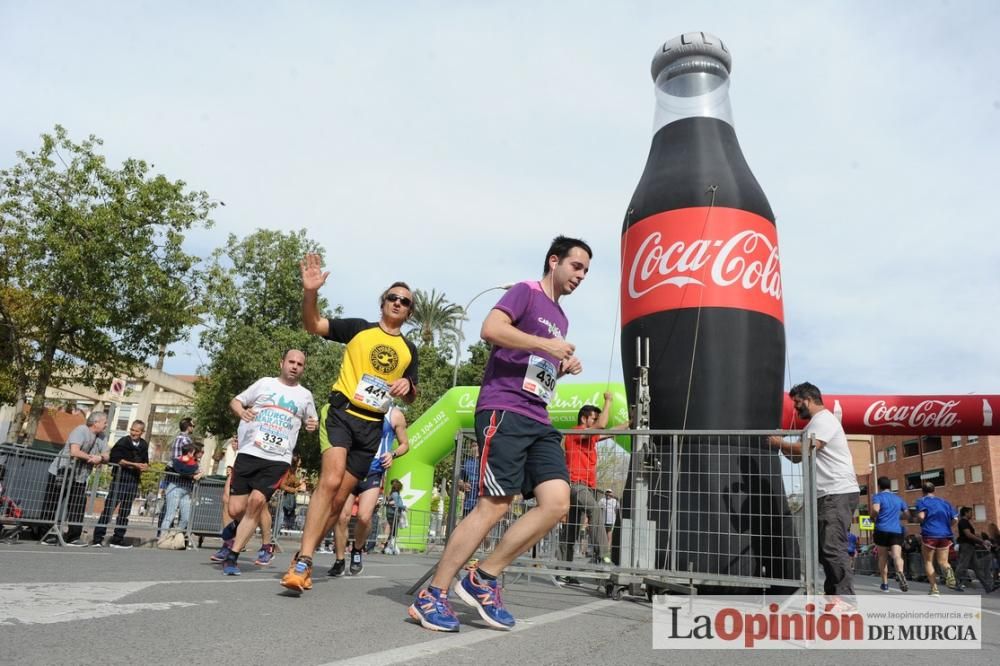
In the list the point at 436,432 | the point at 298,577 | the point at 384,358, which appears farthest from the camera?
the point at 436,432

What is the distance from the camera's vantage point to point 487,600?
11.4ft

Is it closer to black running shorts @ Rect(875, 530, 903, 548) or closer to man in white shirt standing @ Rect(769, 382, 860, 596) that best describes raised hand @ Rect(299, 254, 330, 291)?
man in white shirt standing @ Rect(769, 382, 860, 596)

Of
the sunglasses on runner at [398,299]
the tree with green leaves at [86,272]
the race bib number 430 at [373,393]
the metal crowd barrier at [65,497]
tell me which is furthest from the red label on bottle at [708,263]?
the tree with green leaves at [86,272]

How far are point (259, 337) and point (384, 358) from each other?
24.0 m

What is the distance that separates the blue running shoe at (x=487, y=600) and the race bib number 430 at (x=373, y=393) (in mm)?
1515

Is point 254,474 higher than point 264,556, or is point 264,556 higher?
point 254,474

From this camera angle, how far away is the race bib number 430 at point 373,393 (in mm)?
4625

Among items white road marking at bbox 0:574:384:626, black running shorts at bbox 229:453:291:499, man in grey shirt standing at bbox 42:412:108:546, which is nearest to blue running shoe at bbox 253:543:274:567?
black running shorts at bbox 229:453:291:499

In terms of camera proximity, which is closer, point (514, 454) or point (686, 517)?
point (514, 454)

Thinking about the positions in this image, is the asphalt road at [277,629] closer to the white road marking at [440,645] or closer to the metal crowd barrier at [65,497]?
the white road marking at [440,645]

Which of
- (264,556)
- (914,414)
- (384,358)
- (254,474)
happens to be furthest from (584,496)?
(914,414)

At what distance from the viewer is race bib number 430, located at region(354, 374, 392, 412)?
462 cm

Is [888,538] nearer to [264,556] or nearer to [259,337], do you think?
[264,556]

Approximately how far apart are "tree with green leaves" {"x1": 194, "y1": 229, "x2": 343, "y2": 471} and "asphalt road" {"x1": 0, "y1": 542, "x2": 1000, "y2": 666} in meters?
22.8
